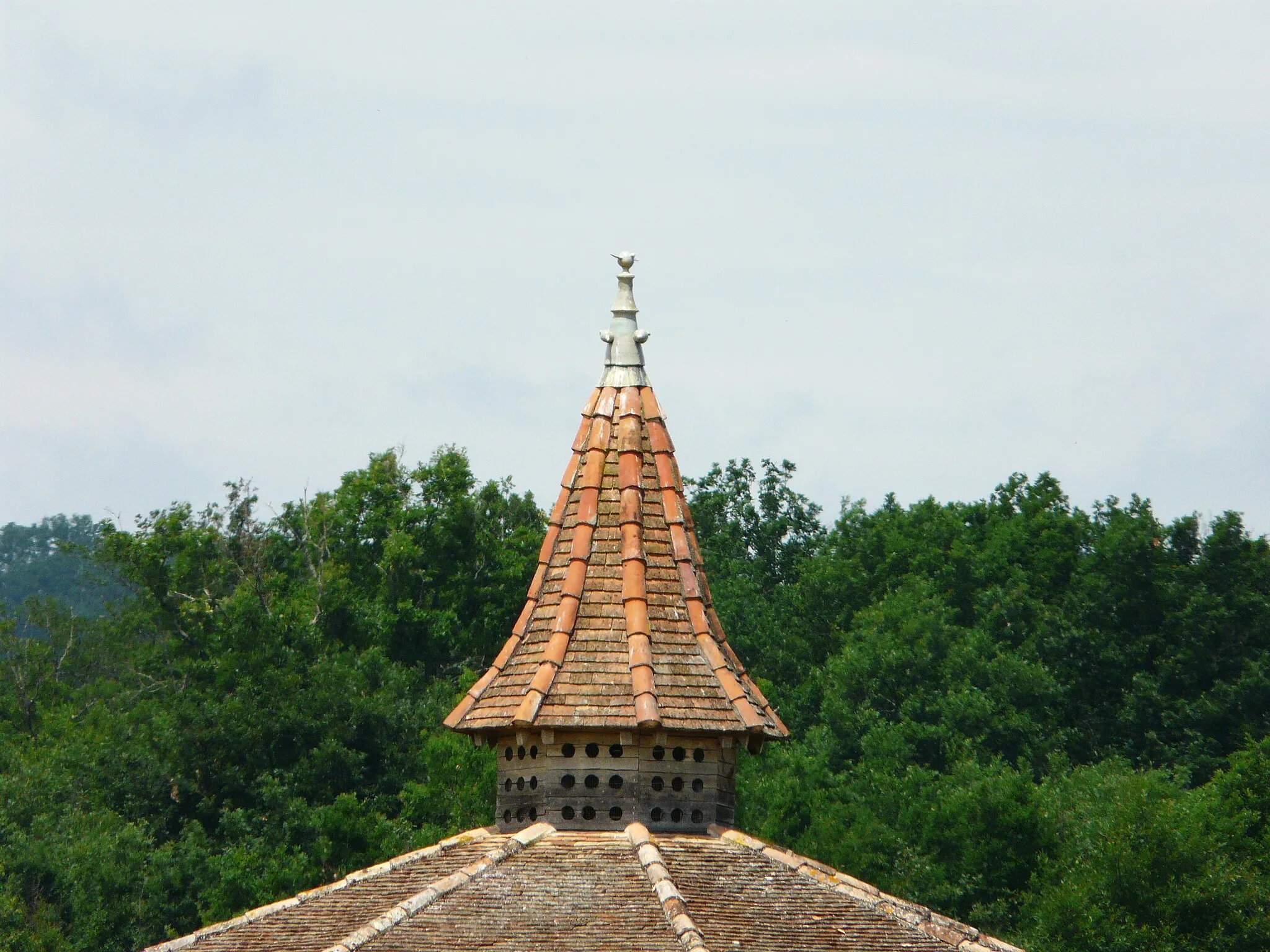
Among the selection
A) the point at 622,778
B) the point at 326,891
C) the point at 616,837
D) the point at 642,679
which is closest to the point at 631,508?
the point at 642,679

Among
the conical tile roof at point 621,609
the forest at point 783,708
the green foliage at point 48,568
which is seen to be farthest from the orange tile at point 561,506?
the green foliage at point 48,568

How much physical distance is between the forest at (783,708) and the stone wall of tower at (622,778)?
1956cm

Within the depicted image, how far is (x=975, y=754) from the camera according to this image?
51531mm

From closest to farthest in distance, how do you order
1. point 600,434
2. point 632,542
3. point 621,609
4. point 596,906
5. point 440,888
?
point 596,906
point 440,888
point 621,609
point 632,542
point 600,434

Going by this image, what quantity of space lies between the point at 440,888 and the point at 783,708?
1481 inches

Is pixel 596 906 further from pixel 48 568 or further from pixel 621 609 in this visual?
pixel 48 568

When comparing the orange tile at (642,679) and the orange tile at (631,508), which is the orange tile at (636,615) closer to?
the orange tile at (642,679)

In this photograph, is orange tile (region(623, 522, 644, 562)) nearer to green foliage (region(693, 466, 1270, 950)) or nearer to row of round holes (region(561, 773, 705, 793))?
row of round holes (region(561, 773, 705, 793))

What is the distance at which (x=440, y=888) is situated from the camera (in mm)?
19688

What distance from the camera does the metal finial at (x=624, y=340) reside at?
906 inches

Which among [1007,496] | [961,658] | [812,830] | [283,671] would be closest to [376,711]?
[283,671]

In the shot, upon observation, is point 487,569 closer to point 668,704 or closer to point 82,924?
point 82,924

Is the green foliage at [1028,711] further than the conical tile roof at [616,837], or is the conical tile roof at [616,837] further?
the green foliage at [1028,711]

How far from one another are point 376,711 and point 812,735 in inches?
440
